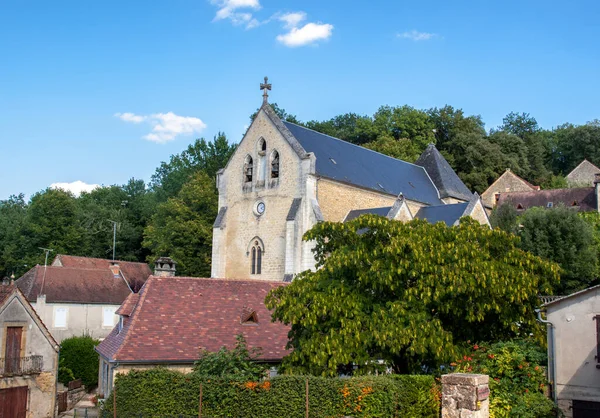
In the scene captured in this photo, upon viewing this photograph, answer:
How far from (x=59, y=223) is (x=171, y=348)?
40439 mm

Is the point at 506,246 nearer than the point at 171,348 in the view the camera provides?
Yes

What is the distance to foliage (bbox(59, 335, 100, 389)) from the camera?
27.9 m

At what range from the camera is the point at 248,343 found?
19.1 m

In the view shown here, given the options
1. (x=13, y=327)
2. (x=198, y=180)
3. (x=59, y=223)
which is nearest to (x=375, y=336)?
(x=13, y=327)

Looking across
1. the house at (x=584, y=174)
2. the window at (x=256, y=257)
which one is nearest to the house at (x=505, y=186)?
the house at (x=584, y=174)

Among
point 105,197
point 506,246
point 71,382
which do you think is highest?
point 105,197

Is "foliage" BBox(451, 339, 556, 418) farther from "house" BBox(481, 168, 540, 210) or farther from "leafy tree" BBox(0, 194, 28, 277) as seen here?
"leafy tree" BBox(0, 194, 28, 277)

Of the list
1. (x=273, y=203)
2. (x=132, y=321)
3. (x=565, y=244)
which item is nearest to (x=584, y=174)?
(x=565, y=244)

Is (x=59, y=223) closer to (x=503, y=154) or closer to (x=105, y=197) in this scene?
(x=105, y=197)

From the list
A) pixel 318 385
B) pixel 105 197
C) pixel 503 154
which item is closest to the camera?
pixel 318 385

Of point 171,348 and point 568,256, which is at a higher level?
point 568,256

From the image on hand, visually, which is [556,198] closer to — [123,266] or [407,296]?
[123,266]

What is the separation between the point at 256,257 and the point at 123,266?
1510 centimetres

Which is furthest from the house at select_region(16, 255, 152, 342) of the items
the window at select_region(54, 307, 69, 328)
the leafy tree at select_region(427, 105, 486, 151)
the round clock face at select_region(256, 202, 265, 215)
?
the leafy tree at select_region(427, 105, 486, 151)
